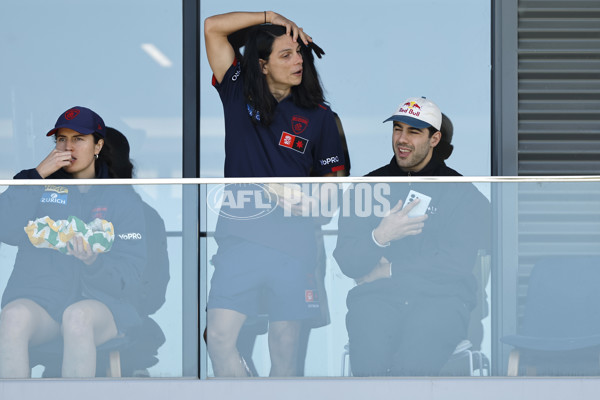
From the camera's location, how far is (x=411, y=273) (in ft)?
14.1

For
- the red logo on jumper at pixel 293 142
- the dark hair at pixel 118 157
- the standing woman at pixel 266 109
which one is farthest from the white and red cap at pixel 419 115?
the dark hair at pixel 118 157

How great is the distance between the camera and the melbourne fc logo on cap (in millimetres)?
4980

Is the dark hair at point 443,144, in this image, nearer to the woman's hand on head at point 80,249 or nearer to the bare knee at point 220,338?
the bare knee at point 220,338

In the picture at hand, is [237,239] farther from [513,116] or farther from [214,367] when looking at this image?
[513,116]

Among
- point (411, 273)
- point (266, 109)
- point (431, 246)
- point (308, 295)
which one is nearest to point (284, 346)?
point (308, 295)

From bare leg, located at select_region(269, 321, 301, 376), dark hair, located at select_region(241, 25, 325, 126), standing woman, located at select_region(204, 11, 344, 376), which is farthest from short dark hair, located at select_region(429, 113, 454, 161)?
bare leg, located at select_region(269, 321, 301, 376)

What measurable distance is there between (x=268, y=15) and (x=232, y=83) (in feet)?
1.34

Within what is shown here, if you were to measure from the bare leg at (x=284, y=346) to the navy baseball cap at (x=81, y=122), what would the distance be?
143 cm

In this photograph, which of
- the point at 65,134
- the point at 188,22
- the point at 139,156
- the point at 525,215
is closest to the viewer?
the point at 525,215

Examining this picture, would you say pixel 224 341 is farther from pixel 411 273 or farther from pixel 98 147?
pixel 98 147

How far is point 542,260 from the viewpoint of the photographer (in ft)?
14.0

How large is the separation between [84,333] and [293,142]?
56.2 inches
